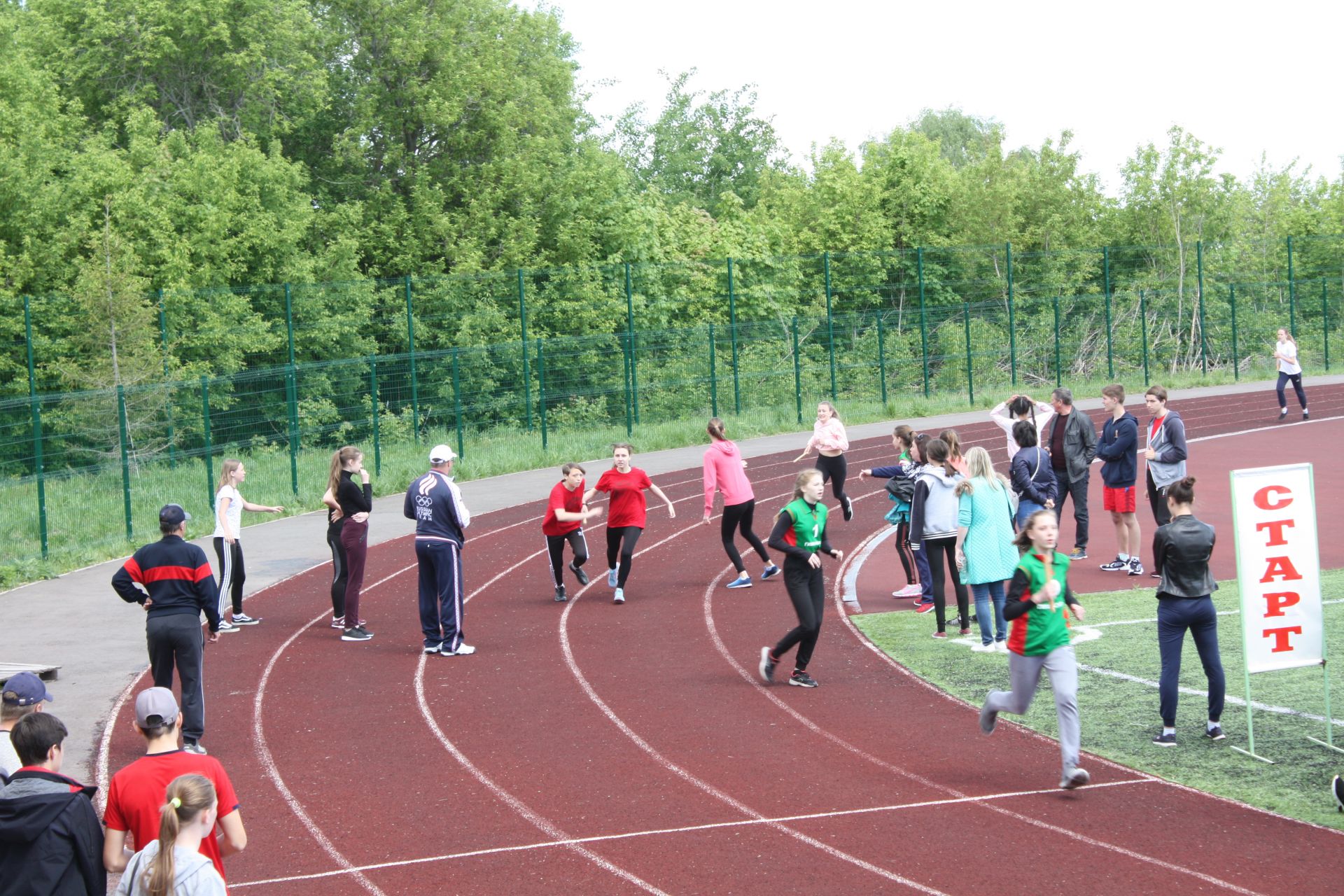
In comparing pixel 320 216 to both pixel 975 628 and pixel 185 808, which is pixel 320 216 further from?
pixel 185 808

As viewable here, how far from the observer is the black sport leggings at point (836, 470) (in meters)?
16.1

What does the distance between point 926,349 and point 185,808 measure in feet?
100

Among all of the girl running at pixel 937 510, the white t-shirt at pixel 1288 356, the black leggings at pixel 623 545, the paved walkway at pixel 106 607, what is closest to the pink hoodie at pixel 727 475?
the black leggings at pixel 623 545

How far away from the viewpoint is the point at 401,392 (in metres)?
25.3

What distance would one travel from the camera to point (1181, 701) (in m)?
9.67

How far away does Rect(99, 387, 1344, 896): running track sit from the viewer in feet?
23.0

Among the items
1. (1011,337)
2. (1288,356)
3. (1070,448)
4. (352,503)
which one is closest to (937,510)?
(1070,448)

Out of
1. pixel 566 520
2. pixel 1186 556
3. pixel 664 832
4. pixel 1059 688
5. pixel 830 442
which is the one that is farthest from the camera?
pixel 830 442

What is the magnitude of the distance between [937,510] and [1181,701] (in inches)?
103

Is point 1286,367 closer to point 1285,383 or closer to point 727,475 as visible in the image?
point 1285,383

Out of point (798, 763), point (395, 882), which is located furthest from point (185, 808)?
point (798, 763)

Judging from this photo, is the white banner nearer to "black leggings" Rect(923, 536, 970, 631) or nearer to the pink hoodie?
"black leggings" Rect(923, 536, 970, 631)

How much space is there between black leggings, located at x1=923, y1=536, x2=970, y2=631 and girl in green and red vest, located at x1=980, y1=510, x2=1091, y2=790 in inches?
130

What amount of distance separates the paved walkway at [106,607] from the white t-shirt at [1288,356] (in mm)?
9998
